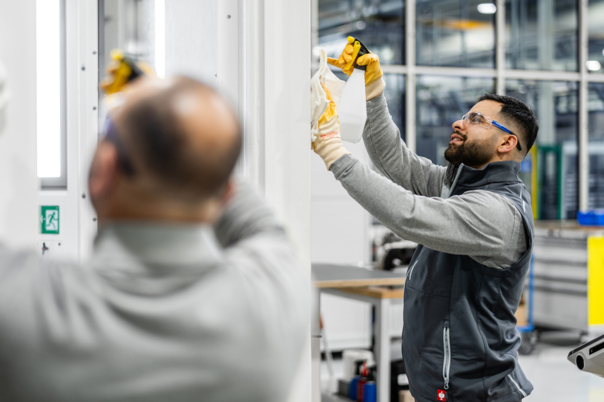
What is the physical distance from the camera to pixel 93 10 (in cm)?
152

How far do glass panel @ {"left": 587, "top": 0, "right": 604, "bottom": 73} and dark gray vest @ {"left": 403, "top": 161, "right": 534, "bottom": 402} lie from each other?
6.46 meters

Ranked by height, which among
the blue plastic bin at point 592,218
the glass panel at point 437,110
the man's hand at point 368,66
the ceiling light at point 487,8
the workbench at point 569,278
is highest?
the ceiling light at point 487,8

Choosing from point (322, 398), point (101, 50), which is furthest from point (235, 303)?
point (322, 398)

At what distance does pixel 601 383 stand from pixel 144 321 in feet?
17.6

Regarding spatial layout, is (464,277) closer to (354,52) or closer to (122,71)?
(354,52)

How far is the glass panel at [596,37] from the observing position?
24.8 feet

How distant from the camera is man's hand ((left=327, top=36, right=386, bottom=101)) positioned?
1.92 metres

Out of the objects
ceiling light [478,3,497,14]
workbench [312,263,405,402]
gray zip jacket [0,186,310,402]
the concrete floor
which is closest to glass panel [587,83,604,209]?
ceiling light [478,3,497,14]

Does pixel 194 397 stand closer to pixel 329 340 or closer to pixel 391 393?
pixel 391 393

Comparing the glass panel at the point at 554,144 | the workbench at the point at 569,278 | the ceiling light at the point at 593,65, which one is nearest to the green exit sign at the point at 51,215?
the workbench at the point at 569,278

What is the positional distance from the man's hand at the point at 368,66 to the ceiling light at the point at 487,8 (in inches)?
226

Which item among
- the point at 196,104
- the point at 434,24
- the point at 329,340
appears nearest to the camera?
the point at 196,104

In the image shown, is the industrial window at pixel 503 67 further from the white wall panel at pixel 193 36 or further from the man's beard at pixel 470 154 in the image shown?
the white wall panel at pixel 193 36

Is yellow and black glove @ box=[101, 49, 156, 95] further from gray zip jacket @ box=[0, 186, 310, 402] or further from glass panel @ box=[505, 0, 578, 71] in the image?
glass panel @ box=[505, 0, 578, 71]
